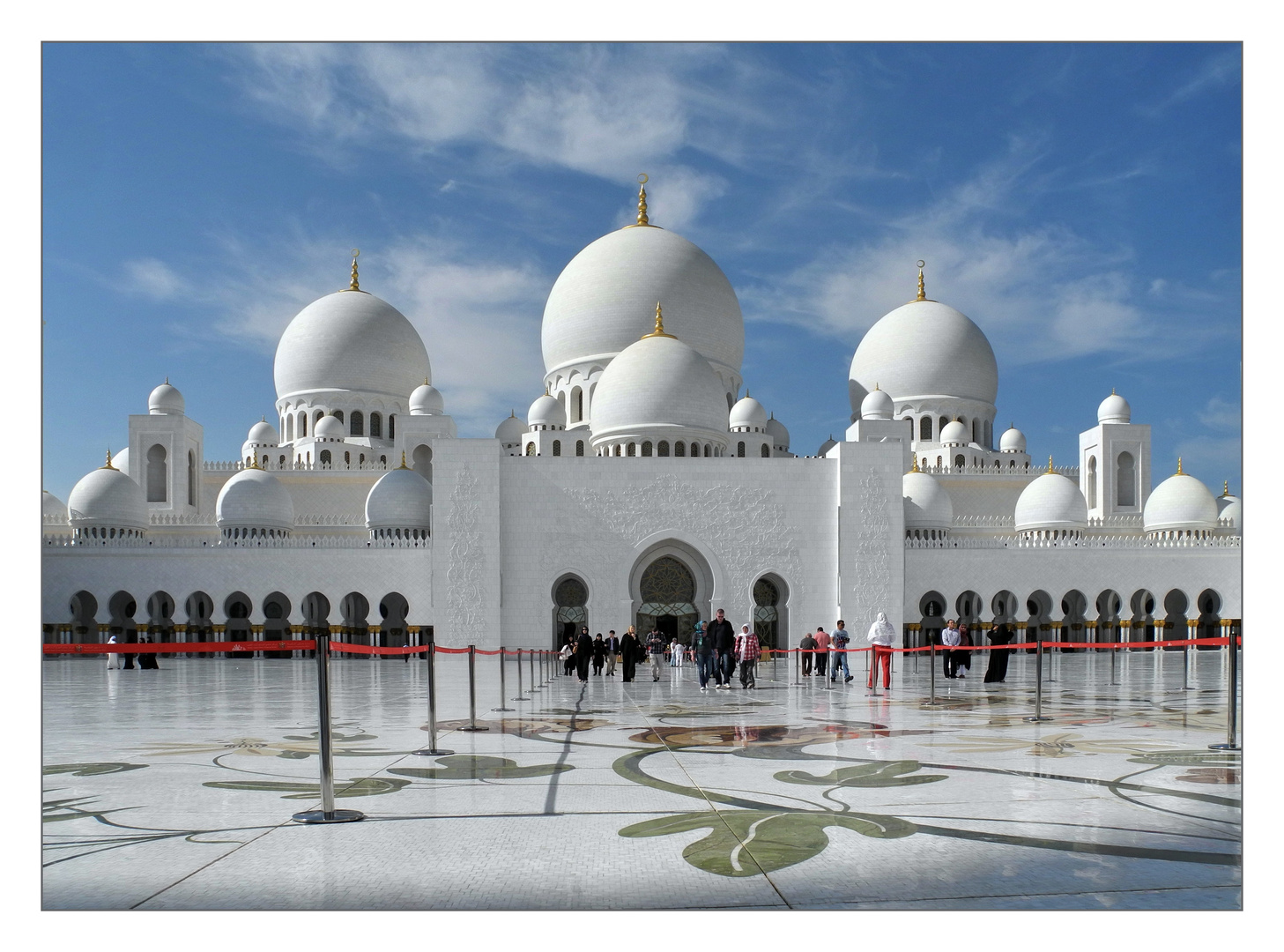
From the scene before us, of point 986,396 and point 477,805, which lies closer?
point 477,805

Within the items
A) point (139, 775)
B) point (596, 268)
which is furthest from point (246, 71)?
point (596, 268)

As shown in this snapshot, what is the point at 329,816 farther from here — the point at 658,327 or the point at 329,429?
the point at 329,429

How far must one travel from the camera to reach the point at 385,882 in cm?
299

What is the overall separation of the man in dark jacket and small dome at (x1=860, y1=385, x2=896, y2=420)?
1830 centimetres

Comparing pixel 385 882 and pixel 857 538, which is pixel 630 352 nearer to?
pixel 857 538

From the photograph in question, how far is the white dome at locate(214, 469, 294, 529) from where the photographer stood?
78.8ft

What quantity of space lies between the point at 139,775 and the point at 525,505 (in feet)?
56.2

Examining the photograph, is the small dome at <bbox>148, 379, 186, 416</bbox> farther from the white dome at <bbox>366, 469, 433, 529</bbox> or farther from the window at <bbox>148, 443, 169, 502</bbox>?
the white dome at <bbox>366, 469, 433, 529</bbox>

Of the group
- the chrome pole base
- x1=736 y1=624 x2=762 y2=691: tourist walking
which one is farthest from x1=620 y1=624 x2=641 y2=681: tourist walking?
the chrome pole base

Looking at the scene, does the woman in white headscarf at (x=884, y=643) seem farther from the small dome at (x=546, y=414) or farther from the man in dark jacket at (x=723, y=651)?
the small dome at (x=546, y=414)

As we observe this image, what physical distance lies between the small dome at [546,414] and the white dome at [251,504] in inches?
251

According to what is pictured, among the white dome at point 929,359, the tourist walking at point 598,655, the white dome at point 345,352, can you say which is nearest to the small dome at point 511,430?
the white dome at point 345,352

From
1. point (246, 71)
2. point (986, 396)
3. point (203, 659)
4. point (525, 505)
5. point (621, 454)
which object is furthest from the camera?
point (986, 396)

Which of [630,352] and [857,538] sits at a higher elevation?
[630,352]
